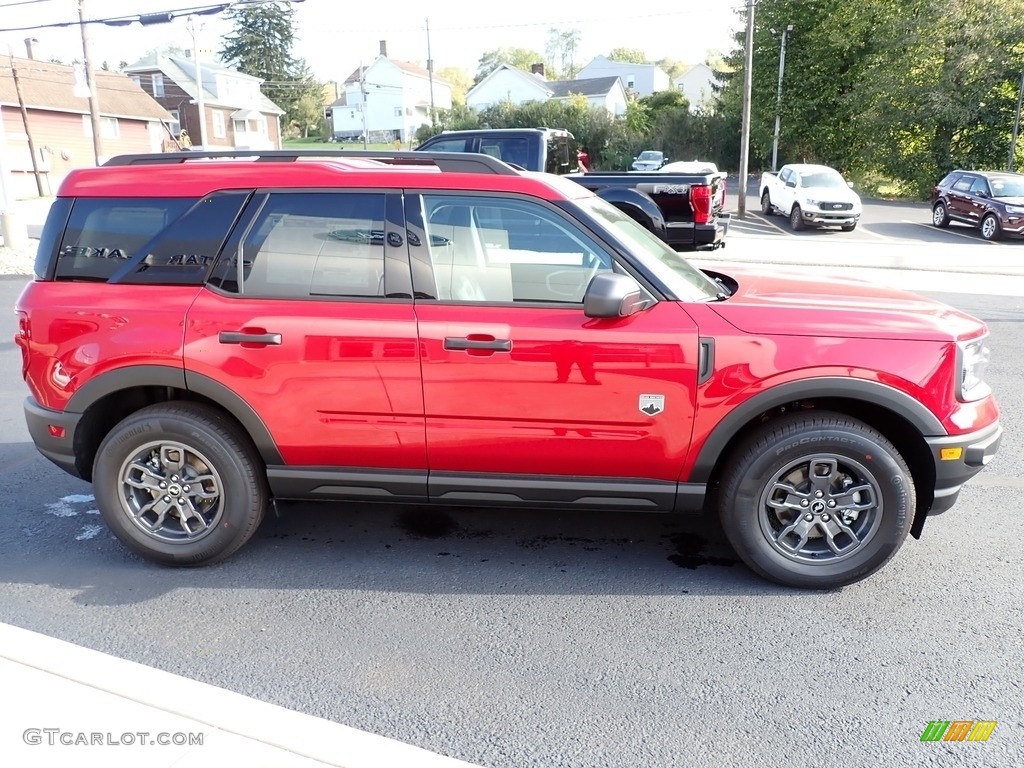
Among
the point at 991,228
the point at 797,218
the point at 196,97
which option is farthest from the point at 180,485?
the point at 196,97

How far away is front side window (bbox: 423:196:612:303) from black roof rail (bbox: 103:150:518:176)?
20 centimetres

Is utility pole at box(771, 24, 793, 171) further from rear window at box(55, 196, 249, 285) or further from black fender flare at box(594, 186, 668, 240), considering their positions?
rear window at box(55, 196, 249, 285)

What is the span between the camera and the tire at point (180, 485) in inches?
A: 146

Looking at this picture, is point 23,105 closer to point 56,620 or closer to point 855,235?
point 855,235

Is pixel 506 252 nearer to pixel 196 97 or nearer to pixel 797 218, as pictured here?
pixel 797 218

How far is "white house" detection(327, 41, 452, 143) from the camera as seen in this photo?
7825cm

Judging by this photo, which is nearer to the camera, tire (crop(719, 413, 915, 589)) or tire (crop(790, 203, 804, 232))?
tire (crop(719, 413, 915, 589))

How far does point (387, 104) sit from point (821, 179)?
64.0 meters

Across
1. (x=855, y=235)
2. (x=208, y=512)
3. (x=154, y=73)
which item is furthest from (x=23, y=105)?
(x=208, y=512)

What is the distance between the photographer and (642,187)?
448 inches

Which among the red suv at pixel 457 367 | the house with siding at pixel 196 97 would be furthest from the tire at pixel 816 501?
the house with siding at pixel 196 97

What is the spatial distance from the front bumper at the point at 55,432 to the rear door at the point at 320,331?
70 cm

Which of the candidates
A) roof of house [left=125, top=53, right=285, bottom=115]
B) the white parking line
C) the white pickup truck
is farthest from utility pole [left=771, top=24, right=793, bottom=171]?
roof of house [left=125, top=53, right=285, bottom=115]

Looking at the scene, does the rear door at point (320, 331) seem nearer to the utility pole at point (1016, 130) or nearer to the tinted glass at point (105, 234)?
the tinted glass at point (105, 234)
